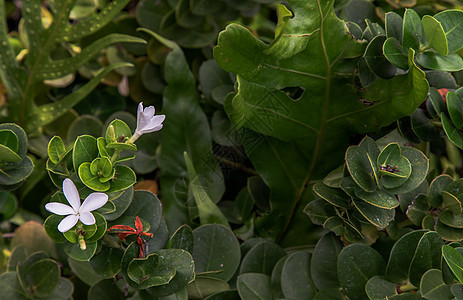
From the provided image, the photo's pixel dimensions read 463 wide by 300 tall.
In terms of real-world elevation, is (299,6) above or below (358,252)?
above

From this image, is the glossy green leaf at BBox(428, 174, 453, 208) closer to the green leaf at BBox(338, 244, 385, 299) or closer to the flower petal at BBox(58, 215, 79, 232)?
the green leaf at BBox(338, 244, 385, 299)

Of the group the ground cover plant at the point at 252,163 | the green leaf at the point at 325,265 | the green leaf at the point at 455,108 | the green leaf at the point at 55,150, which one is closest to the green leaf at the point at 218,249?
the ground cover plant at the point at 252,163

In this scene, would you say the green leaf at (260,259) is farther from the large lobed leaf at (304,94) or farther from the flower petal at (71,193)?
the flower petal at (71,193)

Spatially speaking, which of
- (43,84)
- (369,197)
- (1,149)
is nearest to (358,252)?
(369,197)

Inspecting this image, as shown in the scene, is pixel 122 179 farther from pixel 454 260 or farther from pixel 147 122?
pixel 454 260

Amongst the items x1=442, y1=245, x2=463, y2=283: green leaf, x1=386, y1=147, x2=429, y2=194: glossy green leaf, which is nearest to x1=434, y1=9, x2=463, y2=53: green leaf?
x1=386, y1=147, x2=429, y2=194: glossy green leaf

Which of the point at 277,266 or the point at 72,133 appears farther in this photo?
the point at 72,133

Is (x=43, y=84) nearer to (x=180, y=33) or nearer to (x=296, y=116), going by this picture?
(x=180, y=33)

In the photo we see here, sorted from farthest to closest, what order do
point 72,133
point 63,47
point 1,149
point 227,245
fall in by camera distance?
point 63,47
point 72,133
point 227,245
point 1,149
